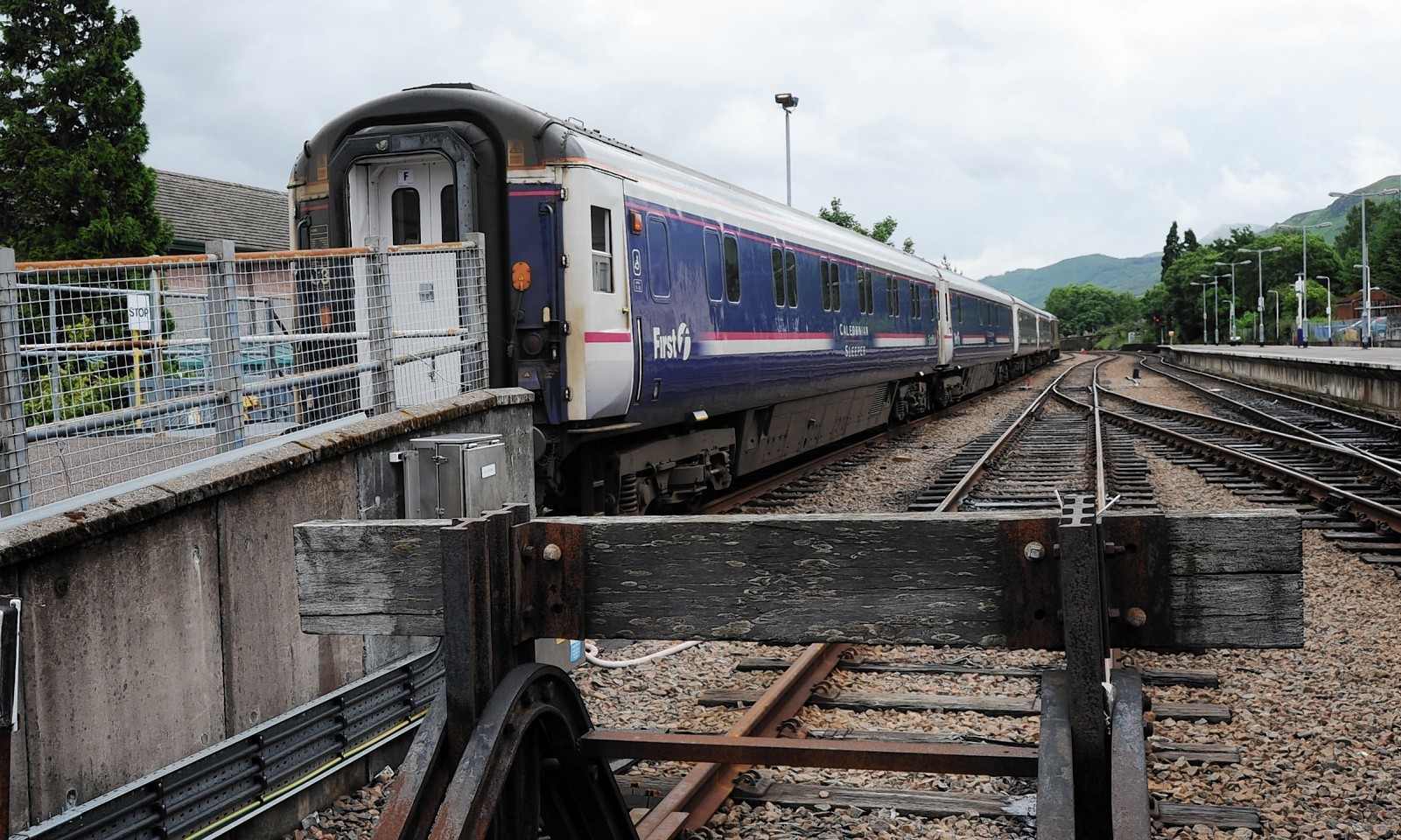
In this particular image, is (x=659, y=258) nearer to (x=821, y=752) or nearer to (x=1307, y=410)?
(x=821, y=752)

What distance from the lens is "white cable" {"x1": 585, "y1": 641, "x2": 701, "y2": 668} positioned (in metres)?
6.29

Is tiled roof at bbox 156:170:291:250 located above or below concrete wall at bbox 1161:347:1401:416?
above

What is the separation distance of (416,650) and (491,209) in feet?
10.9

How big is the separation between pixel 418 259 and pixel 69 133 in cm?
1699

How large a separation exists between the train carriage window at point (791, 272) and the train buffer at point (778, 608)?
33.3ft

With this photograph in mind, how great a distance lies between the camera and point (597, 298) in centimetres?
820

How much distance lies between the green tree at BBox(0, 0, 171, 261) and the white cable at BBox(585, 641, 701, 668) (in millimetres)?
17925

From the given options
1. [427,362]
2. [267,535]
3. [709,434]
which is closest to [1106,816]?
[267,535]

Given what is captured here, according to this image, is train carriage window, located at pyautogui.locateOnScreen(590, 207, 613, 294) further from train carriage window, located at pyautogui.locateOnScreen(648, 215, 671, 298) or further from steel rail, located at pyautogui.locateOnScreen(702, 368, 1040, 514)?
steel rail, located at pyautogui.locateOnScreen(702, 368, 1040, 514)

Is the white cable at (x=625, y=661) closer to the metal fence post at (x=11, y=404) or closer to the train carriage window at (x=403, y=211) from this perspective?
the metal fence post at (x=11, y=404)

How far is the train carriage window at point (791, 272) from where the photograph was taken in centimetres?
1283

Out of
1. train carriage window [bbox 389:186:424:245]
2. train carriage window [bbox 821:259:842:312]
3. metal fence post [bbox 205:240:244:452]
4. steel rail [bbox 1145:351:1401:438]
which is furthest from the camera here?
steel rail [bbox 1145:351:1401:438]

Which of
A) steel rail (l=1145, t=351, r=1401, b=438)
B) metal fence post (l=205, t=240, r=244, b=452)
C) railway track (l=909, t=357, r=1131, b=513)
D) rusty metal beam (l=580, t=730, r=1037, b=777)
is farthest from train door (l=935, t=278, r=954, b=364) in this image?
rusty metal beam (l=580, t=730, r=1037, b=777)

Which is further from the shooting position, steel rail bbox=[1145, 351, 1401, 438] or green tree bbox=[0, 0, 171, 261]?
green tree bbox=[0, 0, 171, 261]
